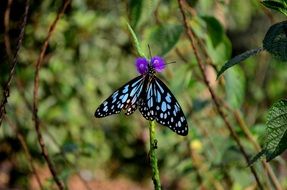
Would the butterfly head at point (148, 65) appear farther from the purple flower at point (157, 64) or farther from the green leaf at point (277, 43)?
the green leaf at point (277, 43)

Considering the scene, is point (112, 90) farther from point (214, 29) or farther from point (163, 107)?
point (163, 107)

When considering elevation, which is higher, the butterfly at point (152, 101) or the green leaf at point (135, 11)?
the green leaf at point (135, 11)

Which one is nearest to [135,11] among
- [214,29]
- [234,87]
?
[214,29]

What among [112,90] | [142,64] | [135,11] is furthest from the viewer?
[112,90]

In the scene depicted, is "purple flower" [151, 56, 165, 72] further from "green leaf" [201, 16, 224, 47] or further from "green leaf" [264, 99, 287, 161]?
"green leaf" [201, 16, 224, 47]

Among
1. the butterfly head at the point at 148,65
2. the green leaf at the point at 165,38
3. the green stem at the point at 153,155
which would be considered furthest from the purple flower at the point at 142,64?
the green leaf at the point at 165,38

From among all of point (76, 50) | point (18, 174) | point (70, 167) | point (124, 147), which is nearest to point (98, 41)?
point (76, 50)
